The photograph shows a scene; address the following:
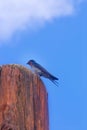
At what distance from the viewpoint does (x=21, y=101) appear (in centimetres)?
283

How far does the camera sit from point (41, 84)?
9.78 feet

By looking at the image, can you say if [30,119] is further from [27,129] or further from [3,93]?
[3,93]

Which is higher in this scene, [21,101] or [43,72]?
[43,72]

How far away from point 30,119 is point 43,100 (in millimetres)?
210

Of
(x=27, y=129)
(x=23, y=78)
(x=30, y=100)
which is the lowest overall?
(x=27, y=129)

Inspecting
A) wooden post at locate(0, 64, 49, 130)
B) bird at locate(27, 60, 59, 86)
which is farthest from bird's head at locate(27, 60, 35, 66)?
wooden post at locate(0, 64, 49, 130)

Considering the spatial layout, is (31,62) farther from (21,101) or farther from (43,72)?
(21,101)

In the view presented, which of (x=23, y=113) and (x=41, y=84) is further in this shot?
(x=41, y=84)

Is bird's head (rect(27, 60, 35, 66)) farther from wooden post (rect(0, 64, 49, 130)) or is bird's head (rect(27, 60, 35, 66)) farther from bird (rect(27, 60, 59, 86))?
wooden post (rect(0, 64, 49, 130))

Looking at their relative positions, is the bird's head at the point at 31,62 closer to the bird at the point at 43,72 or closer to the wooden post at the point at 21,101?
the bird at the point at 43,72

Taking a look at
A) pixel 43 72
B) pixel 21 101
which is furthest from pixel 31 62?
pixel 21 101

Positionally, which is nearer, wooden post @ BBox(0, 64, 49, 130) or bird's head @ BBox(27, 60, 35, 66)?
wooden post @ BBox(0, 64, 49, 130)

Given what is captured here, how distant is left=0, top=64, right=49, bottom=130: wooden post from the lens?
2.77 m

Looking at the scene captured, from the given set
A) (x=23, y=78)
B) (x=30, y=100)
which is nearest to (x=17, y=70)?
(x=23, y=78)
